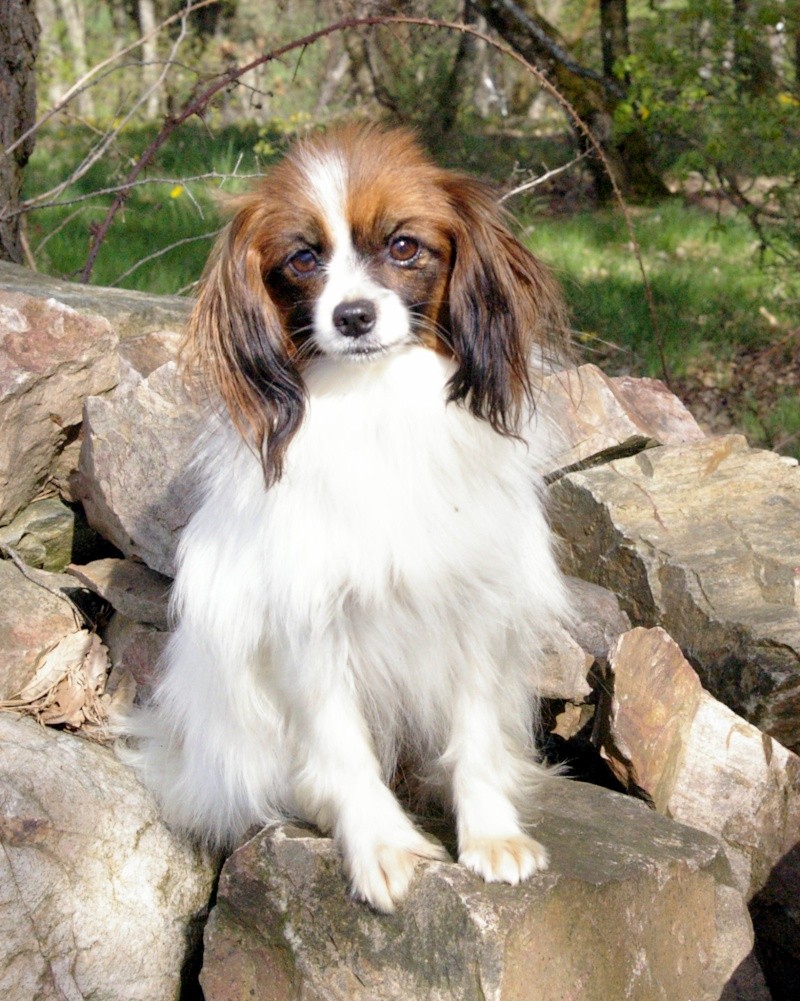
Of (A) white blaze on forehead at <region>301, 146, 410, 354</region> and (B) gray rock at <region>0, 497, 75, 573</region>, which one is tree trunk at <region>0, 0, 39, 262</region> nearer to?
(B) gray rock at <region>0, 497, 75, 573</region>

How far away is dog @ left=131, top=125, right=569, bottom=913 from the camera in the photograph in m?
2.78

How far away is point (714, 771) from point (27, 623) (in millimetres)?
2165

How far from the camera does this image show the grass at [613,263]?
22.0 feet

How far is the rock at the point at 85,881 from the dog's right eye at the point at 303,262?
4.97 ft

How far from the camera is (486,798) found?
3027 mm

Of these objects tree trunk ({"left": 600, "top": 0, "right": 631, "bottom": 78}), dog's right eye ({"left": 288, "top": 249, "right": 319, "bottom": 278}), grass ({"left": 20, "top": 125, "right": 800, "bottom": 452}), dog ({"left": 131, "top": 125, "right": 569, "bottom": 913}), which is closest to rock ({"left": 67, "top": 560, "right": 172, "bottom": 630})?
dog ({"left": 131, "top": 125, "right": 569, "bottom": 913})

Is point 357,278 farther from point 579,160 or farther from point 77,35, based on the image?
point 77,35

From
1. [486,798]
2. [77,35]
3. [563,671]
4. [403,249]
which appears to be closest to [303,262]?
[403,249]

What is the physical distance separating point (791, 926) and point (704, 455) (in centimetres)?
169

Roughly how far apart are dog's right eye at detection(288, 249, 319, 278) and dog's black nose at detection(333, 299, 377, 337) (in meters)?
0.18

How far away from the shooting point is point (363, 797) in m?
2.94

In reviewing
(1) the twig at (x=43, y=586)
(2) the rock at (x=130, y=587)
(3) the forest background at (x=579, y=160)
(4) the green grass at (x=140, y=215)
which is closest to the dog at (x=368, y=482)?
(3) the forest background at (x=579, y=160)

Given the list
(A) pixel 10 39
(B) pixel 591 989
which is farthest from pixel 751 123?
(B) pixel 591 989

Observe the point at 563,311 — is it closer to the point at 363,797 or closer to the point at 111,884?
the point at 363,797
